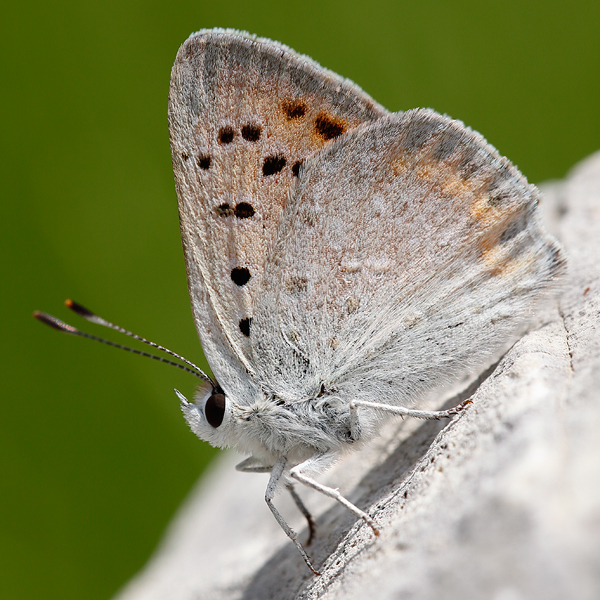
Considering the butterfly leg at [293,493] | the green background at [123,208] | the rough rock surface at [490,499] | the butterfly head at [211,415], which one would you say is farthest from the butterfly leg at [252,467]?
the green background at [123,208]

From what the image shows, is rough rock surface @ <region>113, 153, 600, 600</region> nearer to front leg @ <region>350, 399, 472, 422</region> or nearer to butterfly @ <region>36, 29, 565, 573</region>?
front leg @ <region>350, 399, 472, 422</region>

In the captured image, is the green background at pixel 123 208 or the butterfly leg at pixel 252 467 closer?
the butterfly leg at pixel 252 467

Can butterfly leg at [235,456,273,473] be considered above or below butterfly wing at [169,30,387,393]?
below

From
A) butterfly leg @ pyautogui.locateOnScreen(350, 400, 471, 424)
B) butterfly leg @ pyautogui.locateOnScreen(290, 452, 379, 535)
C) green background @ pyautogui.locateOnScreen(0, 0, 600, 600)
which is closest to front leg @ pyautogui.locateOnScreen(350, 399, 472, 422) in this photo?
butterfly leg @ pyautogui.locateOnScreen(350, 400, 471, 424)

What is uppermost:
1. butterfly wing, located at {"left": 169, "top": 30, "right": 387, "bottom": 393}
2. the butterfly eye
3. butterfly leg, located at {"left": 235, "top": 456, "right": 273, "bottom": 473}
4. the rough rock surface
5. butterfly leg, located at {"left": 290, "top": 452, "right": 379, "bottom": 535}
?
butterfly wing, located at {"left": 169, "top": 30, "right": 387, "bottom": 393}

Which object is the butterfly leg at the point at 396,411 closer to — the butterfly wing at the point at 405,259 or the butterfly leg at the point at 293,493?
the butterfly wing at the point at 405,259

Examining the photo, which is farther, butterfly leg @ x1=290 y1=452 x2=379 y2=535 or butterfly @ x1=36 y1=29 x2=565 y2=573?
butterfly @ x1=36 y1=29 x2=565 y2=573

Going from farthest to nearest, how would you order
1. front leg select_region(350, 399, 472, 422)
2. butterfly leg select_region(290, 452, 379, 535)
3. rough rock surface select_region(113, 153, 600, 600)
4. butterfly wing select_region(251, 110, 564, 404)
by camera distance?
butterfly wing select_region(251, 110, 564, 404) → front leg select_region(350, 399, 472, 422) → butterfly leg select_region(290, 452, 379, 535) → rough rock surface select_region(113, 153, 600, 600)

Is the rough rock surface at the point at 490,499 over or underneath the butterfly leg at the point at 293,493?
underneath

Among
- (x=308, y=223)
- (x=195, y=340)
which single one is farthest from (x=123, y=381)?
(x=308, y=223)
